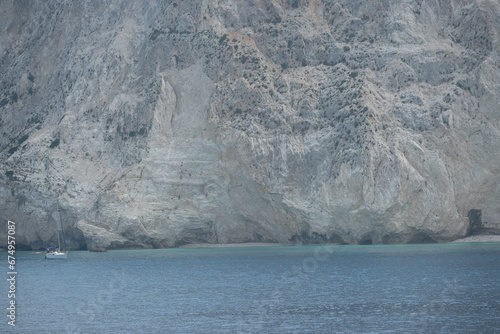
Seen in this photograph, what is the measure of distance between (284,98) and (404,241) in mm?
20078

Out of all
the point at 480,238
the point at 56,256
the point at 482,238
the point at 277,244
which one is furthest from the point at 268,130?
the point at 56,256

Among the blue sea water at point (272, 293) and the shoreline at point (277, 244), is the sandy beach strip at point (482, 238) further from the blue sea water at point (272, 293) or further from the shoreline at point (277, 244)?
the blue sea water at point (272, 293)

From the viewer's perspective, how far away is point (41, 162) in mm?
77312

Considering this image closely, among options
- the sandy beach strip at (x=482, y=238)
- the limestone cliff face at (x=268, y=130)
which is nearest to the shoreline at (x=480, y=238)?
the sandy beach strip at (x=482, y=238)

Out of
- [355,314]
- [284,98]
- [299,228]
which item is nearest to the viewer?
[355,314]

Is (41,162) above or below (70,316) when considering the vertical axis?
above

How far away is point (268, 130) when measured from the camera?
243ft

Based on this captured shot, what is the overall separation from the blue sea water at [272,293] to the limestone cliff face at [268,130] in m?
6.87

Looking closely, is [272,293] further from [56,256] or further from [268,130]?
[56,256]

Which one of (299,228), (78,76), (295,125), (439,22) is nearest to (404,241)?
(299,228)

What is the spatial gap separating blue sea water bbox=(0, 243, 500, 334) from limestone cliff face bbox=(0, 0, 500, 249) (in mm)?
6874

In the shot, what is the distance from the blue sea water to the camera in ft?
104

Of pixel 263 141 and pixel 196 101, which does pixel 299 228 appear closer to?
pixel 263 141

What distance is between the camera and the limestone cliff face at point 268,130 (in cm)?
6850
